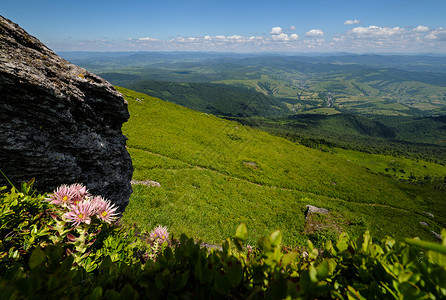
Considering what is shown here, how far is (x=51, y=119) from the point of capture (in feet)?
21.7

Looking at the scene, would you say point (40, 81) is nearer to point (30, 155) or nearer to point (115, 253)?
point (30, 155)

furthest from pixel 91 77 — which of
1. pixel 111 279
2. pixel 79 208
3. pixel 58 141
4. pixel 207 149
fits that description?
pixel 207 149

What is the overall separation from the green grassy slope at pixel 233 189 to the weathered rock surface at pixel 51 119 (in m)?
4.82

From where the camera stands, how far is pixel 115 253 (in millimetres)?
3061

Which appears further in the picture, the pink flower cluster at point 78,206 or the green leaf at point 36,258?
the pink flower cluster at point 78,206

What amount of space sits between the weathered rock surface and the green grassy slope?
482 centimetres

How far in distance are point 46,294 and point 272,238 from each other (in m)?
1.88

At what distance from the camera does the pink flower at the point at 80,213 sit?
2696 mm

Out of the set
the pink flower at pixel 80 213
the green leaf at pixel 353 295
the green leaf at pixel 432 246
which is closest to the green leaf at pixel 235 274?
the green leaf at pixel 353 295

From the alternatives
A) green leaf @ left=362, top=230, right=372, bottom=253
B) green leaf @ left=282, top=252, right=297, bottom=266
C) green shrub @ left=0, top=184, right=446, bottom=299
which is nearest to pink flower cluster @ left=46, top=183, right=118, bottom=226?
green shrub @ left=0, top=184, right=446, bottom=299

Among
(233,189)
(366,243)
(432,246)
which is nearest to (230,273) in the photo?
(432,246)

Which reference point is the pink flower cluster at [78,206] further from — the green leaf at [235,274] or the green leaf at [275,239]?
the green leaf at [275,239]

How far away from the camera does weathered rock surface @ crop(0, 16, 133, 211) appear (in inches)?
229

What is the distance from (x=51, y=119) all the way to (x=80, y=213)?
5.80 m
